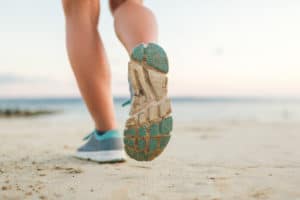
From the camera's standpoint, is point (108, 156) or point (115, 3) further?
point (108, 156)

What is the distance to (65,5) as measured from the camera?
1916 millimetres

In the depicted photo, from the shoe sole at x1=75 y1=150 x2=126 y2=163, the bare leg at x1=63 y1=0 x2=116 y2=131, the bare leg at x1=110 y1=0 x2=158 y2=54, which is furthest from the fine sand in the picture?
the bare leg at x1=110 y1=0 x2=158 y2=54

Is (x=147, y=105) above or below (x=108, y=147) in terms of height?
above

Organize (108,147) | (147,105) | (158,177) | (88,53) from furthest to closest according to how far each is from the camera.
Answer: (108,147) → (88,53) → (158,177) → (147,105)

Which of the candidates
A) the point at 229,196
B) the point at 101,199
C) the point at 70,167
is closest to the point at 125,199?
the point at 101,199

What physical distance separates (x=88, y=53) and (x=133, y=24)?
345mm

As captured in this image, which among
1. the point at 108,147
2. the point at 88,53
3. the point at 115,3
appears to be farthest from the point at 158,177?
the point at 115,3

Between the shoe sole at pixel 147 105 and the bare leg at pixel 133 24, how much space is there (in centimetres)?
11

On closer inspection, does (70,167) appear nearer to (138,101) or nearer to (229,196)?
(138,101)

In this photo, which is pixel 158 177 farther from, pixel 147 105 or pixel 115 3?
pixel 115 3

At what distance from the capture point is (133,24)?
5.32 feet

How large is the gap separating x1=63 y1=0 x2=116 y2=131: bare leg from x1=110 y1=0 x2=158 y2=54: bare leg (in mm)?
205

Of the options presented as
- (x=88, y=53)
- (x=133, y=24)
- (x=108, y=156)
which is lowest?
(x=108, y=156)

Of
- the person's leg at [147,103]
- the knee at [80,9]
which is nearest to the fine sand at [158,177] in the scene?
the person's leg at [147,103]
